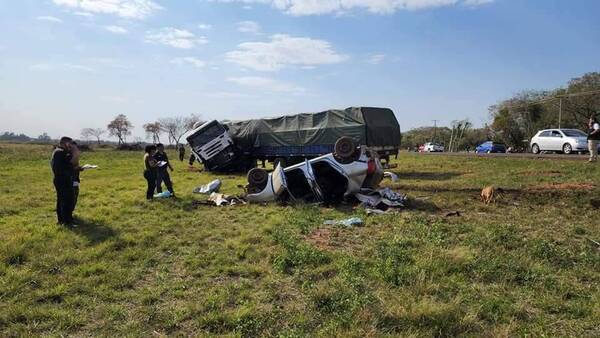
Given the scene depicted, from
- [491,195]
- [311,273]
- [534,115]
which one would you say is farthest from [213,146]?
[534,115]

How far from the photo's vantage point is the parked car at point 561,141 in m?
25.8

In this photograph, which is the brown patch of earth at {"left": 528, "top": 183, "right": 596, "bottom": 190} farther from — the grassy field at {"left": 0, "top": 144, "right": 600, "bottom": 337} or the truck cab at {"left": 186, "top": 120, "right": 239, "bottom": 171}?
the truck cab at {"left": 186, "top": 120, "right": 239, "bottom": 171}

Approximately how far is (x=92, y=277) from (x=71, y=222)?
12.4 ft

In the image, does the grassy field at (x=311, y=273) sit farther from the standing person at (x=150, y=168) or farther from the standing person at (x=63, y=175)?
the standing person at (x=150, y=168)

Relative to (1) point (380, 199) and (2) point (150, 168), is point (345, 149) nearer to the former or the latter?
(1) point (380, 199)

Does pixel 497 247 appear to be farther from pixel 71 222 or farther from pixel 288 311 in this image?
pixel 71 222

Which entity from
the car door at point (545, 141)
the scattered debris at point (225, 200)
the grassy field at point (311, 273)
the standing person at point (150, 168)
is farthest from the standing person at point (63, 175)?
the car door at point (545, 141)

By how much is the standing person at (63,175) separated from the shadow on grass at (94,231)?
27 cm

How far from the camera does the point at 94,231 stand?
8.48 metres

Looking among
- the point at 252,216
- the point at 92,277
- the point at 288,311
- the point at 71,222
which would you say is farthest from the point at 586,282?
the point at 71,222

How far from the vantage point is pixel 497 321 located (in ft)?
14.1

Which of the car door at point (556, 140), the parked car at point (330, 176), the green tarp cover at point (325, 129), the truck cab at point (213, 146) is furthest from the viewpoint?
the car door at point (556, 140)

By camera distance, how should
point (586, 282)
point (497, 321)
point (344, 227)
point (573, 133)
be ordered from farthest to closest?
point (573, 133), point (344, 227), point (586, 282), point (497, 321)

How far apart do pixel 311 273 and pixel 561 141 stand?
25430 mm
